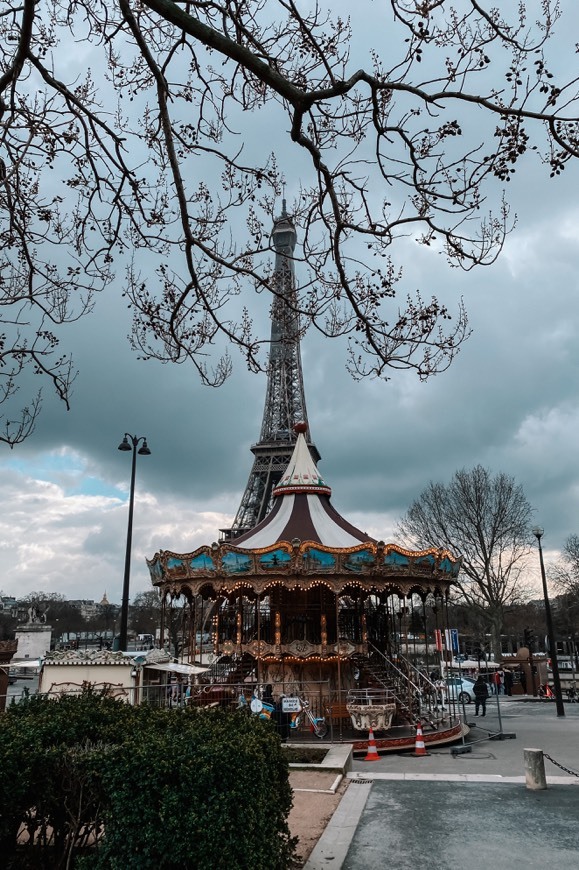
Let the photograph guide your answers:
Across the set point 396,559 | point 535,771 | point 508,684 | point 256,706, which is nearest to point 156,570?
point 256,706

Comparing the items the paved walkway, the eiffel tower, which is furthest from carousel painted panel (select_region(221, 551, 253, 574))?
the eiffel tower

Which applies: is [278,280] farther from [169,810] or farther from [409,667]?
[409,667]

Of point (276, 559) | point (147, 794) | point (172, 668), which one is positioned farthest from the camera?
point (172, 668)

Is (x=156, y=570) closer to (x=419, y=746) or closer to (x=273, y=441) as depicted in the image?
(x=419, y=746)

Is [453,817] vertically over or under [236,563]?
under

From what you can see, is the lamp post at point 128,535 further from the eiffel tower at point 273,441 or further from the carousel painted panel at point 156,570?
the eiffel tower at point 273,441

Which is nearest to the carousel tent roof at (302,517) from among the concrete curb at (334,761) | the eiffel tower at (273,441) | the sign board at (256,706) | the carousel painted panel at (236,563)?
the carousel painted panel at (236,563)

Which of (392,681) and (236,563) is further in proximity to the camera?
(392,681)

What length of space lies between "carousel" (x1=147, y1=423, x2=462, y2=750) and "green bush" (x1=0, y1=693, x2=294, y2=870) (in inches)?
363

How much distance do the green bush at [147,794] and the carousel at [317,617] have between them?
9.21 m

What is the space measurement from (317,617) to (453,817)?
11839 mm

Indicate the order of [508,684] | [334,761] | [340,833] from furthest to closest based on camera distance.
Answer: [508,684] → [334,761] → [340,833]

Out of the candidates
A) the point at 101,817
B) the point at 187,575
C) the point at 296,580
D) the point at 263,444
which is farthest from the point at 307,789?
the point at 263,444

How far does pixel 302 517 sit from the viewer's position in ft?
67.5
